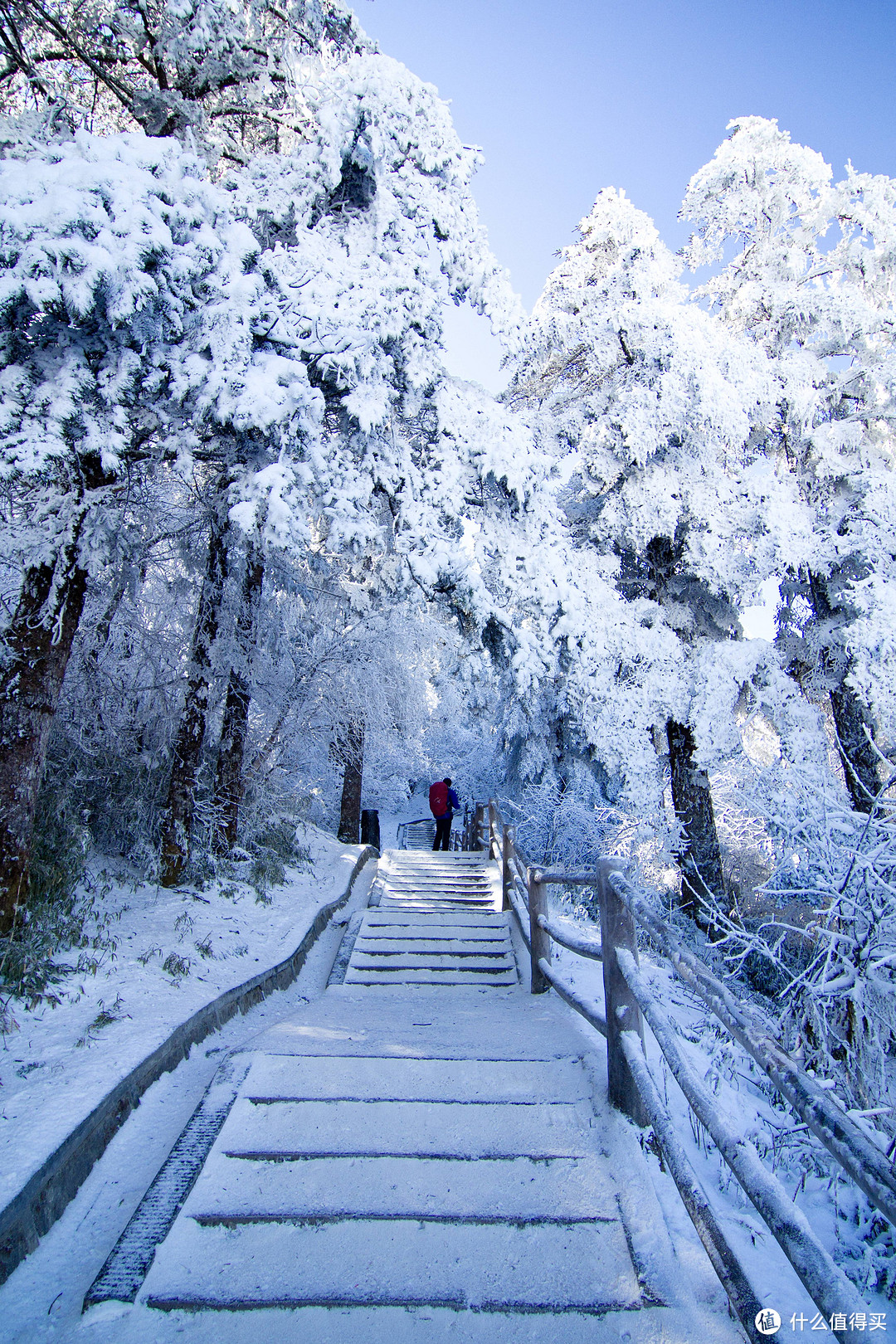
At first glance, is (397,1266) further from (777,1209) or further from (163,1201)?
(777,1209)

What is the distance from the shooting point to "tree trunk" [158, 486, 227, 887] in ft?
25.1

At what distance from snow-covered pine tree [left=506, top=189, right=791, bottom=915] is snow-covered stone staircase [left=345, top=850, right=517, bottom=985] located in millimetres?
3255

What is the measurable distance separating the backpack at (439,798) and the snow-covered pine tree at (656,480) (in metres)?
5.15

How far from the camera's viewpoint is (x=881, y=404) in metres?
11.2

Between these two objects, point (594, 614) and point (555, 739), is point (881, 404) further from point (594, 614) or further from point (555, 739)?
point (555, 739)

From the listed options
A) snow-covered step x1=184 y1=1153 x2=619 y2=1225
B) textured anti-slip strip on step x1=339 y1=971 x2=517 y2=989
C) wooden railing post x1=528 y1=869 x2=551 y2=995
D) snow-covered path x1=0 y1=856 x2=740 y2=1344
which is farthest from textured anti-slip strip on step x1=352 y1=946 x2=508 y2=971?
snow-covered step x1=184 y1=1153 x2=619 y2=1225

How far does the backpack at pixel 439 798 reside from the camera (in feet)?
49.4

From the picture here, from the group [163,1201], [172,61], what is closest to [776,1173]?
[163,1201]

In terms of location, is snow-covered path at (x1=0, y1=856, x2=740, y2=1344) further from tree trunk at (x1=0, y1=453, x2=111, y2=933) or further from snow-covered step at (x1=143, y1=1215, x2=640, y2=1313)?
tree trunk at (x1=0, y1=453, x2=111, y2=933)

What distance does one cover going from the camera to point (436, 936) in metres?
7.84

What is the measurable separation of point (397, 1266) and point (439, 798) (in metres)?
12.9

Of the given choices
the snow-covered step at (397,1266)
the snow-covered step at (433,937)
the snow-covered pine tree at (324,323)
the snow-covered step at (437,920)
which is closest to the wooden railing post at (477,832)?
the snow-covered step at (437,920)

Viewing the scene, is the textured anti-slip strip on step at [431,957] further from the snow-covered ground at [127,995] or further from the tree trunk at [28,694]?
the tree trunk at [28,694]

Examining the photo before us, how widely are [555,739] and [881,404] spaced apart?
28.3 feet
